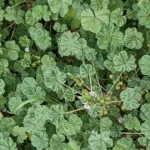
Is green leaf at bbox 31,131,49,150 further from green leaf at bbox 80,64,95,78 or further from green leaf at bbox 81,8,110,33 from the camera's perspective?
green leaf at bbox 81,8,110,33

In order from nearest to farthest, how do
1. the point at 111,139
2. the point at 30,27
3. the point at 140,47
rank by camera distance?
the point at 111,139 < the point at 140,47 < the point at 30,27

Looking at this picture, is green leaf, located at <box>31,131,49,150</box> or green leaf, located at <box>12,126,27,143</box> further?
green leaf, located at <box>12,126,27,143</box>

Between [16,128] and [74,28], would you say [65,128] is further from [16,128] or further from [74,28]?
[74,28]

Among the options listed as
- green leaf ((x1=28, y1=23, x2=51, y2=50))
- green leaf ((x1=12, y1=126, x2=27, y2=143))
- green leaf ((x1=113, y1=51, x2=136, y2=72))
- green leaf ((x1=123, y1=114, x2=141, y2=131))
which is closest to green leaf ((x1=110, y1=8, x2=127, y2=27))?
green leaf ((x1=113, y1=51, x2=136, y2=72))


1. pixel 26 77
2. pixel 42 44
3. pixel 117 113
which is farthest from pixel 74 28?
pixel 117 113

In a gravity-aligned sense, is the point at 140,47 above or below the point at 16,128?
above

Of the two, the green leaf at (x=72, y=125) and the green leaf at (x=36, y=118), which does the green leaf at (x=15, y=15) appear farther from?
the green leaf at (x=72, y=125)

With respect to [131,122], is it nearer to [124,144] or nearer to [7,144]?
[124,144]
